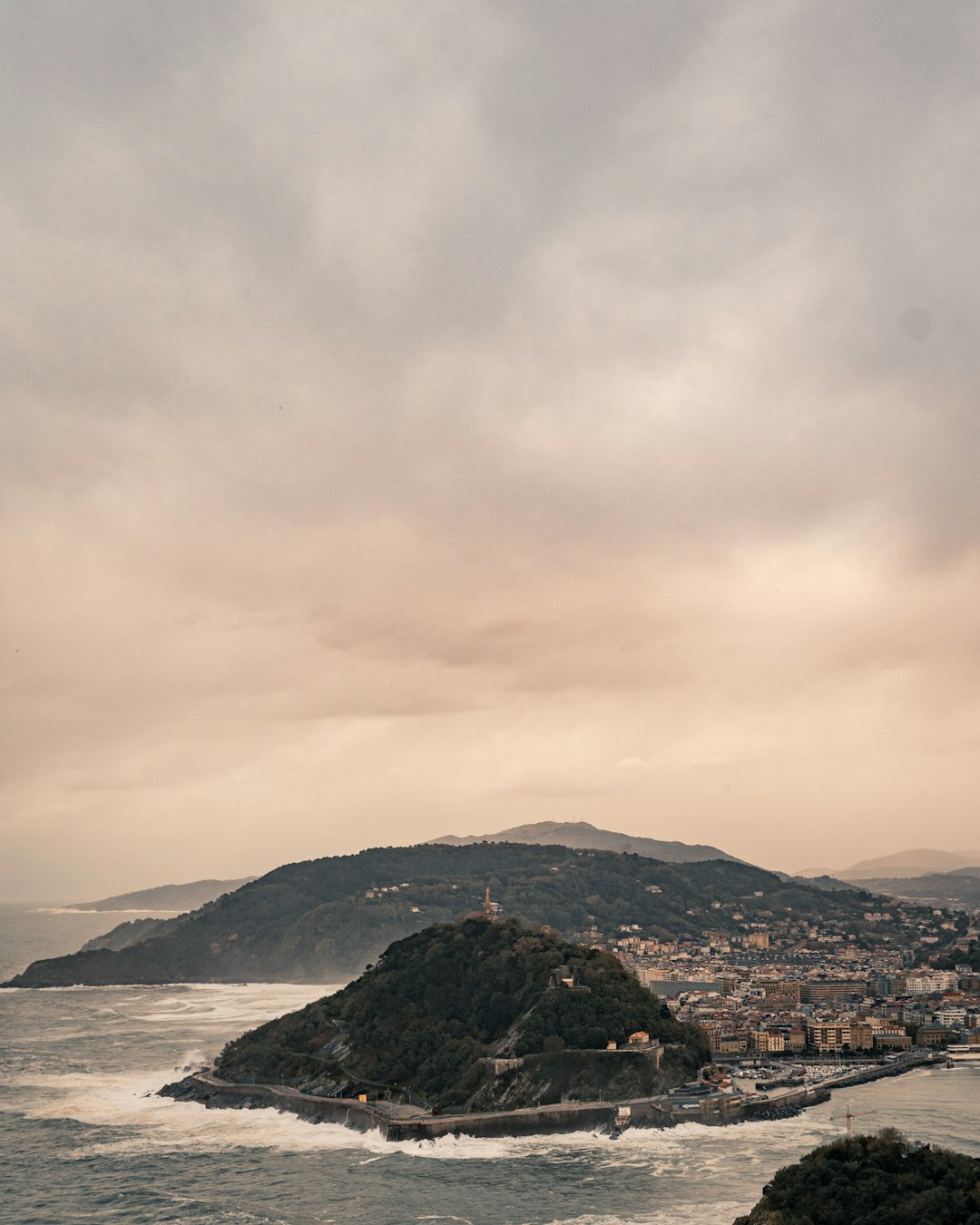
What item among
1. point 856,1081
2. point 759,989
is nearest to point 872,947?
point 759,989

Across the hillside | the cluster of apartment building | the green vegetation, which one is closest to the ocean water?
the hillside

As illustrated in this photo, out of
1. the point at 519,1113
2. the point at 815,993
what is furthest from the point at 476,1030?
the point at 815,993

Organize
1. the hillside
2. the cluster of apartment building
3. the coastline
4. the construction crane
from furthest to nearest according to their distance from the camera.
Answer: the cluster of apartment building
the hillside
the coastline
the construction crane

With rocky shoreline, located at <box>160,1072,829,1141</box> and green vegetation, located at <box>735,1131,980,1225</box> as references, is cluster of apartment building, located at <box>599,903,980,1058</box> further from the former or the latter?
green vegetation, located at <box>735,1131,980,1225</box>

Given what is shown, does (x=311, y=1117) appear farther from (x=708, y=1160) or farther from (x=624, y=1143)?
(x=708, y=1160)

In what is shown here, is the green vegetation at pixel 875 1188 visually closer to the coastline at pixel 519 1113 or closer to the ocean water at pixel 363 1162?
the ocean water at pixel 363 1162

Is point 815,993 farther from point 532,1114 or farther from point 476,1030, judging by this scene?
point 532,1114

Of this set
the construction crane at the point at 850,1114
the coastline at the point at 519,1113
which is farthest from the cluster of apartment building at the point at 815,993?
the construction crane at the point at 850,1114
